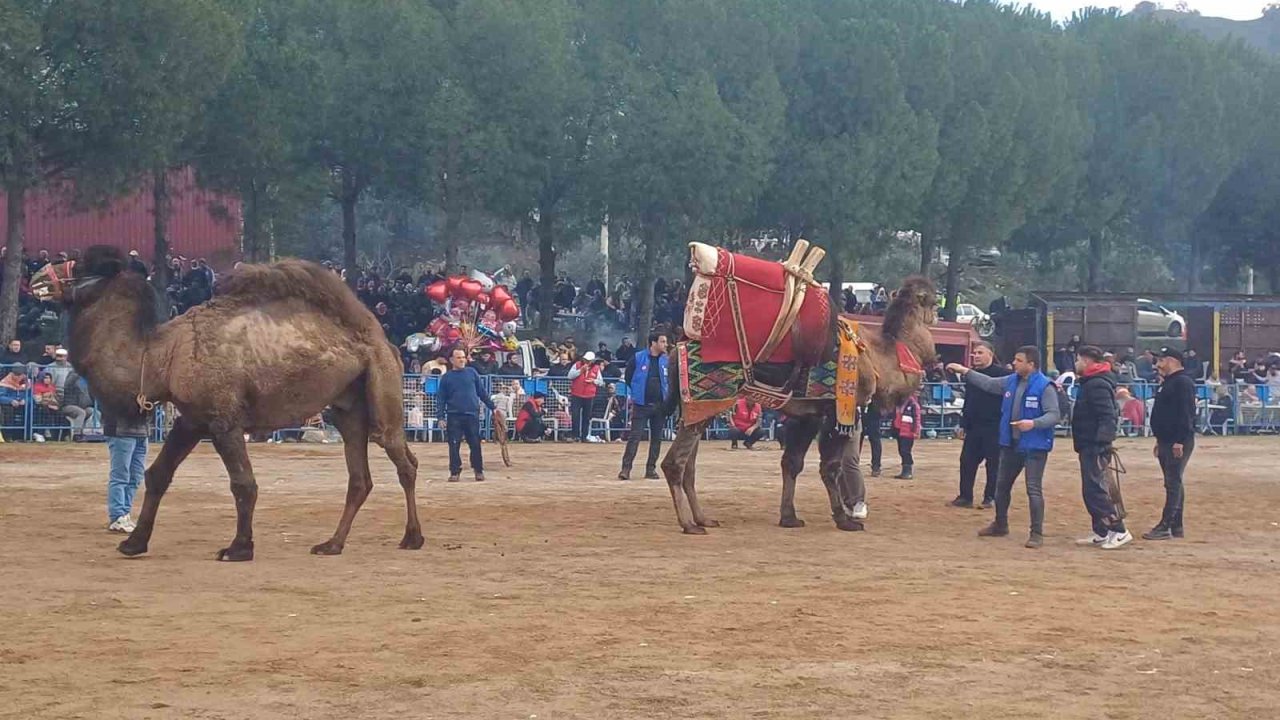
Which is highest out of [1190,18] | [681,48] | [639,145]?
[1190,18]

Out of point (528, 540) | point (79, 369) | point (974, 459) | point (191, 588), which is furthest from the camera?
point (974, 459)

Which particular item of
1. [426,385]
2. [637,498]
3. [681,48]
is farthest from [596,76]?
[637,498]

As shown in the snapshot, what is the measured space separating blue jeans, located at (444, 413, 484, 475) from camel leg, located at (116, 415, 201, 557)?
6.97 metres

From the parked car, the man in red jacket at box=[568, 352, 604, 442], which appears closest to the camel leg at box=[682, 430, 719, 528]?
the man in red jacket at box=[568, 352, 604, 442]

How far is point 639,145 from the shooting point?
41.1 metres

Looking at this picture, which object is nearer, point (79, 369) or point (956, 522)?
point (79, 369)

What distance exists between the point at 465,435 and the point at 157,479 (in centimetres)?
739

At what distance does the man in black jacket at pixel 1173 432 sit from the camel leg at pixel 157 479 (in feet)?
27.8

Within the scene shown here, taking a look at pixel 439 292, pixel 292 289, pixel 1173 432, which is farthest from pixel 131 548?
pixel 439 292

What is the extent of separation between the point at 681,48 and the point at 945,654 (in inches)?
1361

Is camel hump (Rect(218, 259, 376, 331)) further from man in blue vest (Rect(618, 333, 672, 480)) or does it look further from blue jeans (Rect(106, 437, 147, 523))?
man in blue vest (Rect(618, 333, 672, 480))

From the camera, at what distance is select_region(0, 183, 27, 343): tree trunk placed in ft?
107

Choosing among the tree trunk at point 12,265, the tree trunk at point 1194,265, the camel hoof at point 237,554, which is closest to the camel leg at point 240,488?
the camel hoof at point 237,554

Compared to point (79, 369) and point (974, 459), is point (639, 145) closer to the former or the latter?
point (974, 459)
